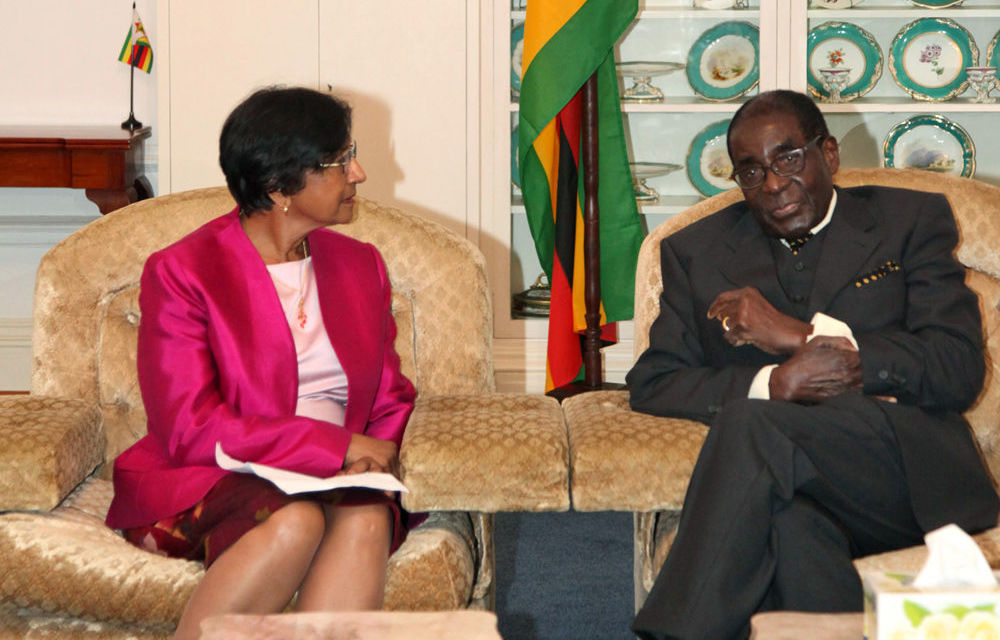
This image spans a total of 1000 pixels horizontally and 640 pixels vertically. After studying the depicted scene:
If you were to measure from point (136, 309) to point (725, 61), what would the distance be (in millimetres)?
2516

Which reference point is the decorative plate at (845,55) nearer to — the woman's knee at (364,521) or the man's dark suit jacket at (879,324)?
the man's dark suit jacket at (879,324)

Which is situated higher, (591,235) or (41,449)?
(591,235)

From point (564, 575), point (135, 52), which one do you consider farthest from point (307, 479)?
point (135, 52)

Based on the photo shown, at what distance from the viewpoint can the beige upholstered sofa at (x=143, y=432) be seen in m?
2.03

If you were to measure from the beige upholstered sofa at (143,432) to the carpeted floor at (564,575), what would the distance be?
63 centimetres

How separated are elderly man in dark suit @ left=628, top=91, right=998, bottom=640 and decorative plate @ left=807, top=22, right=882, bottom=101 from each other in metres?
1.93

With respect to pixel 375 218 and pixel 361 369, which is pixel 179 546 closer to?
pixel 361 369

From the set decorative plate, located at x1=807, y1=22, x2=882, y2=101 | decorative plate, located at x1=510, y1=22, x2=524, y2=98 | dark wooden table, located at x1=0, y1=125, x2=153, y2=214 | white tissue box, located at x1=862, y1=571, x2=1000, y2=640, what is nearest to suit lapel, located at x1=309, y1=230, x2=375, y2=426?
white tissue box, located at x1=862, y1=571, x2=1000, y2=640

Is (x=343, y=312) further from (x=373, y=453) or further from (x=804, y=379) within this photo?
(x=804, y=379)

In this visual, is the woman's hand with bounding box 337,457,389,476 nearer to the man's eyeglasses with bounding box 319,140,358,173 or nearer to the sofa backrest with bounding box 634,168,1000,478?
the man's eyeglasses with bounding box 319,140,358,173

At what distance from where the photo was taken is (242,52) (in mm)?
4039

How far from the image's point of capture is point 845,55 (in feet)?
14.1

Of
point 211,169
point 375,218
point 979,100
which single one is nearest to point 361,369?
point 375,218

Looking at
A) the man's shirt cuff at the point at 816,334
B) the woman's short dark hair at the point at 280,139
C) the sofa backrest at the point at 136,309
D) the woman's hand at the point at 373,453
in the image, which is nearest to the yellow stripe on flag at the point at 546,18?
the sofa backrest at the point at 136,309
